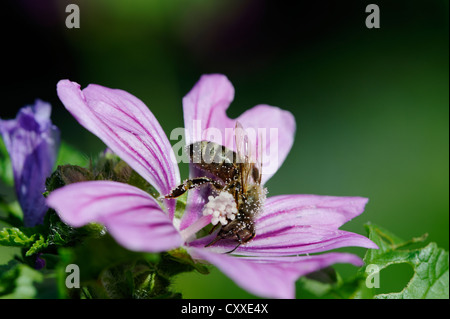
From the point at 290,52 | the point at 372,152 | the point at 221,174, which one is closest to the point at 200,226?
the point at 221,174

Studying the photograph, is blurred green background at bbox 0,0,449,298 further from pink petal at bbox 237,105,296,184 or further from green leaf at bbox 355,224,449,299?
green leaf at bbox 355,224,449,299

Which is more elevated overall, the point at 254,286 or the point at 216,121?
the point at 216,121

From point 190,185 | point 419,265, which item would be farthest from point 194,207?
point 419,265

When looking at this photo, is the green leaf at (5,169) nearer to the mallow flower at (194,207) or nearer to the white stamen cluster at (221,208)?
the mallow flower at (194,207)

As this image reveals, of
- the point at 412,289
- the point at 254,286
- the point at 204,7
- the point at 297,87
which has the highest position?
the point at 204,7

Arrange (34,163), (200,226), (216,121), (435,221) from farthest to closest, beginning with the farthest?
(435,221), (216,121), (34,163), (200,226)

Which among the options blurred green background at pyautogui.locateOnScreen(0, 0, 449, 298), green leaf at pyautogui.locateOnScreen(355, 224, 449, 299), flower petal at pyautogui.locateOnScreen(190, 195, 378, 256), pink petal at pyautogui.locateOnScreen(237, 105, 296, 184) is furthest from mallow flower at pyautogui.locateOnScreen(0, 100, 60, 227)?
blurred green background at pyautogui.locateOnScreen(0, 0, 449, 298)
